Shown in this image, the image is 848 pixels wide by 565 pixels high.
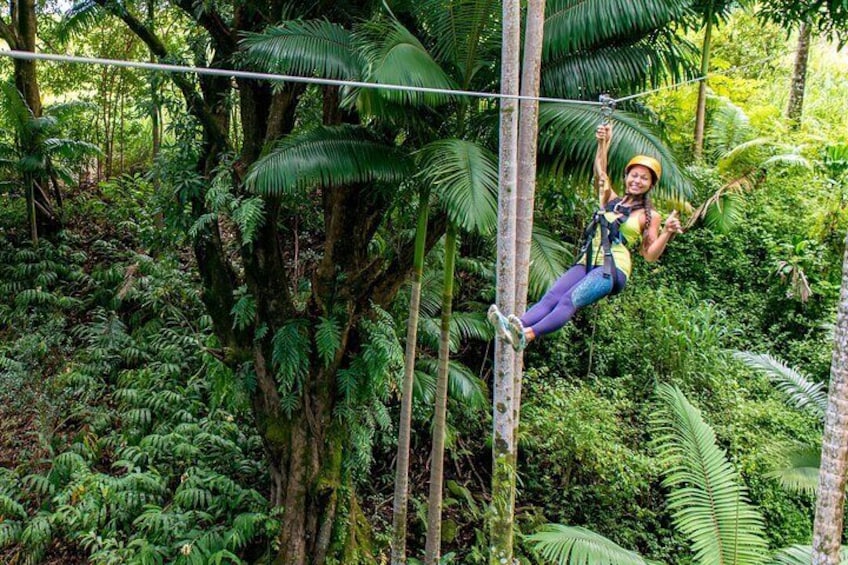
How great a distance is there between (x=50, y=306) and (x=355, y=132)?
5.94 m

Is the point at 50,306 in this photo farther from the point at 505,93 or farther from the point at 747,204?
the point at 747,204

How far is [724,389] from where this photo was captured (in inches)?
292

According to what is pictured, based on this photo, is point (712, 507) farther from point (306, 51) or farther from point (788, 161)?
point (788, 161)

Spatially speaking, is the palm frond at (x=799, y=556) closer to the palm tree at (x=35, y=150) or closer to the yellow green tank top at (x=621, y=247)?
the yellow green tank top at (x=621, y=247)

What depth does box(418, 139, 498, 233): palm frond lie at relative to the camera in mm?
3512

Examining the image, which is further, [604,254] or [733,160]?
[733,160]

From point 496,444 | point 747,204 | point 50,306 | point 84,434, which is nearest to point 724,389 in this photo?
point 747,204

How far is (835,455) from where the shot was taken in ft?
12.8

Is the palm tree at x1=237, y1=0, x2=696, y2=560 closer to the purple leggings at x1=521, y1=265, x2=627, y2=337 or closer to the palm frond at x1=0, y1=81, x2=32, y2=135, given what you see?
the purple leggings at x1=521, y1=265, x2=627, y2=337

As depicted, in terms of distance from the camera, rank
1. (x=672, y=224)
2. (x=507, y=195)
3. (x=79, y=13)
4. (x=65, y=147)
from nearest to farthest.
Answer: (x=672, y=224)
(x=507, y=195)
(x=79, y=13)
(x=65, y=147)

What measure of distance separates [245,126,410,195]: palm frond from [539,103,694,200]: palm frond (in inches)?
41.4

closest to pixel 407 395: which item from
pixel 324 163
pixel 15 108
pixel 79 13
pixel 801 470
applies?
pixel 324 163

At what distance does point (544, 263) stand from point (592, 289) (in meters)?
1.80

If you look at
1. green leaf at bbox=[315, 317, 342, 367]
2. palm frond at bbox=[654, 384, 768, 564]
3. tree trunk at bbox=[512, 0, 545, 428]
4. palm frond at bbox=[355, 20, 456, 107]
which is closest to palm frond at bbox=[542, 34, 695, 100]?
tree trunk at bbox=[512, 0, 545, 428]
